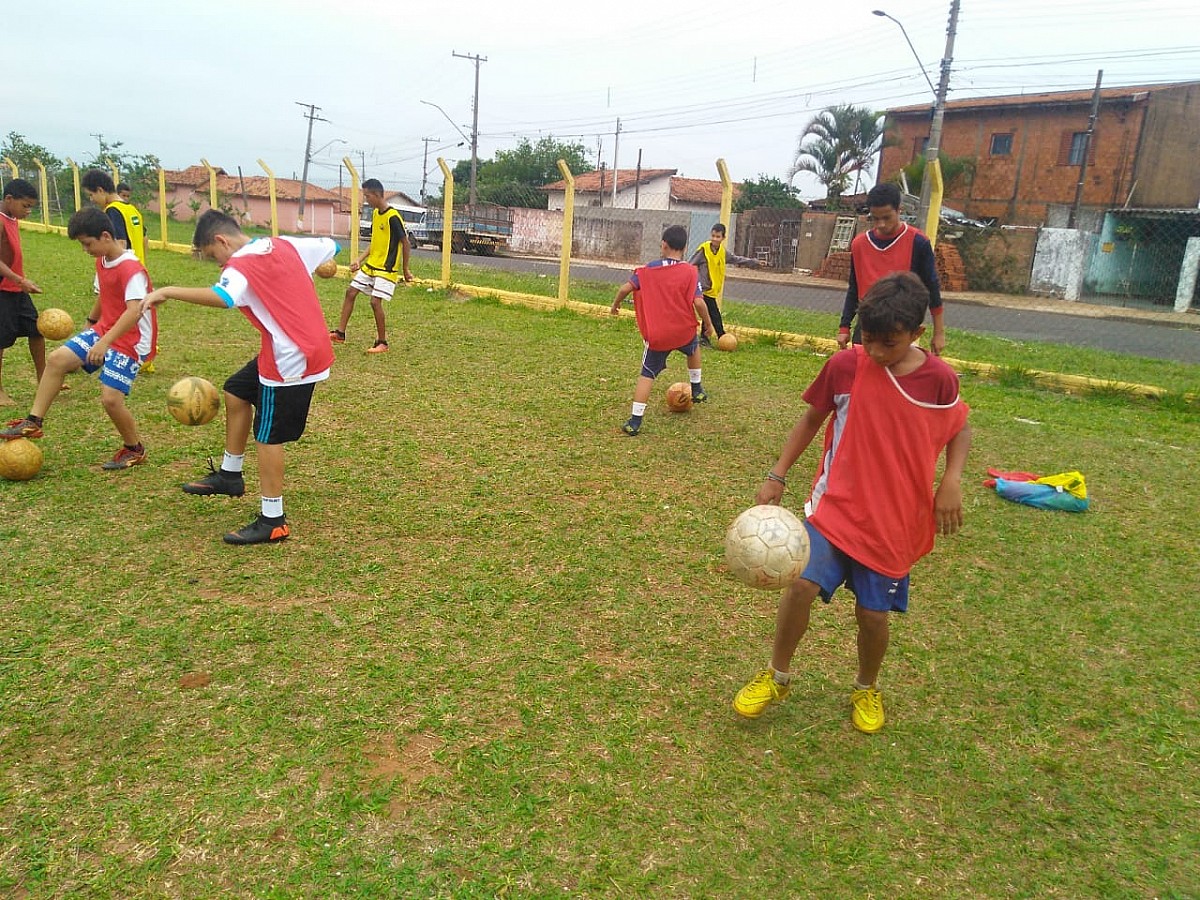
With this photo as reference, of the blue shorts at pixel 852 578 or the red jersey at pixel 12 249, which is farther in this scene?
the red jersey at pixel 12 249

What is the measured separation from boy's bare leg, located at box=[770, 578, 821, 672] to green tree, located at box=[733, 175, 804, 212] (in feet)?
152

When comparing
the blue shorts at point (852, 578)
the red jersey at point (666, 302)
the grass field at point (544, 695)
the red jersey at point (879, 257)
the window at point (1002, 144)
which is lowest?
the grass field at point (544, 695)

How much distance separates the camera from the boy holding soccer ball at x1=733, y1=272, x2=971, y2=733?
3.05 m

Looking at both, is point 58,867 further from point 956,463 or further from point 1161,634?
point 1161,634

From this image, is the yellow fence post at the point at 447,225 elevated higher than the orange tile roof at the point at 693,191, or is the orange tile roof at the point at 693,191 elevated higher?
the orange tile roof at the point at 693,191

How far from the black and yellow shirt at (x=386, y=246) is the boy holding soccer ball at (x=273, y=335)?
576 cm

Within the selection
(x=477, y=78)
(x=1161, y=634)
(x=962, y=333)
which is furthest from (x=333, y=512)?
(x=477, y=78)

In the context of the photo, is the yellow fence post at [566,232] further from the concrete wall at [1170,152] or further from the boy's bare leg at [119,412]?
the concrete wall at [1170,152]

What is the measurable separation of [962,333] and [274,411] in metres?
13.0

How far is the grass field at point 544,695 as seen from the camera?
2656 millimetres

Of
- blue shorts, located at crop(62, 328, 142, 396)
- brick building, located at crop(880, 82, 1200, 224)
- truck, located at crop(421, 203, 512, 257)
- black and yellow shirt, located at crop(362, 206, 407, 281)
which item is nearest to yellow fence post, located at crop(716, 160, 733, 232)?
black and yellow shirt, located at crop(362, 206, 407, 281)

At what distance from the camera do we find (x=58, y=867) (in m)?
2.47

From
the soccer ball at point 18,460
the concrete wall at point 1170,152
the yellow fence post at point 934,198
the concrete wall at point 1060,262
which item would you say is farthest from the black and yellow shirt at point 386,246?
the concrete wall at point 1170,152

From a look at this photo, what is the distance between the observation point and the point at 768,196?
159ft
